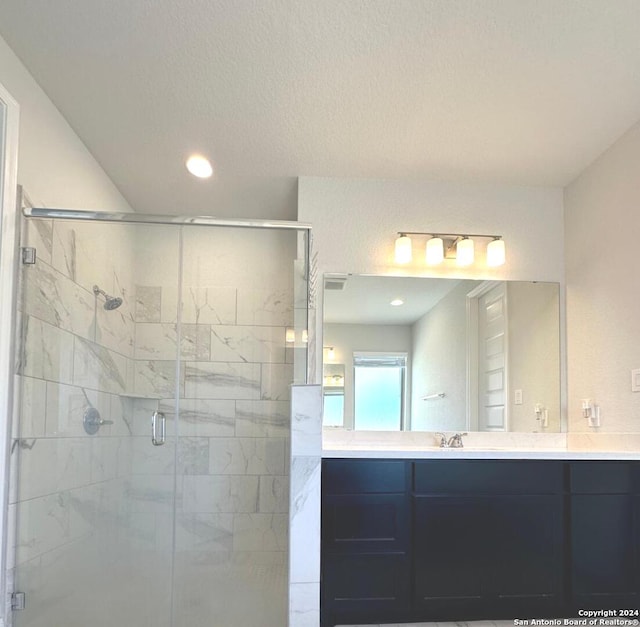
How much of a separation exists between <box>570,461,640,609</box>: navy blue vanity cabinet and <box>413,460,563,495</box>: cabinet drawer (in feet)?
0.41

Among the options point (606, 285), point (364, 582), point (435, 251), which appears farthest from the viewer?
point (435, 251)

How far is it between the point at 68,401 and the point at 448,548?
1.82 meters

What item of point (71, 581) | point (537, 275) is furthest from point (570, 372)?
point (71, 581)

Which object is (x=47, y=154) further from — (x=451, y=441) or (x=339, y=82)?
(x=451, y=441)

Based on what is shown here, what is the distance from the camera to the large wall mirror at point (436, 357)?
3.49 m

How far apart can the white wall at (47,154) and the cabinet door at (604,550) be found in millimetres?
2829

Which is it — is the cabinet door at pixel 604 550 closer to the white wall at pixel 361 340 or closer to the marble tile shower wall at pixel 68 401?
the white wall at pixel 361 340

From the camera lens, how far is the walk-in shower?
2.68 meters

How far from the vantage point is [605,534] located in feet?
9.11

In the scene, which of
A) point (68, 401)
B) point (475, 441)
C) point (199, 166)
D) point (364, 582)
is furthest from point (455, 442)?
point (199, 166)

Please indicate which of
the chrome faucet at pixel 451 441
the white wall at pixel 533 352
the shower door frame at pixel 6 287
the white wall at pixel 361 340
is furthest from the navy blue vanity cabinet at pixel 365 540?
the shower door frame at pixel 6 287

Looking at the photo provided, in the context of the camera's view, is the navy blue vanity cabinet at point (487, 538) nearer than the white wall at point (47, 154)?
No

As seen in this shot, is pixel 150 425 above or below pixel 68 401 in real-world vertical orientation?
below

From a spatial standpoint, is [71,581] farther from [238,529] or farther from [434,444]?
[434,444]
